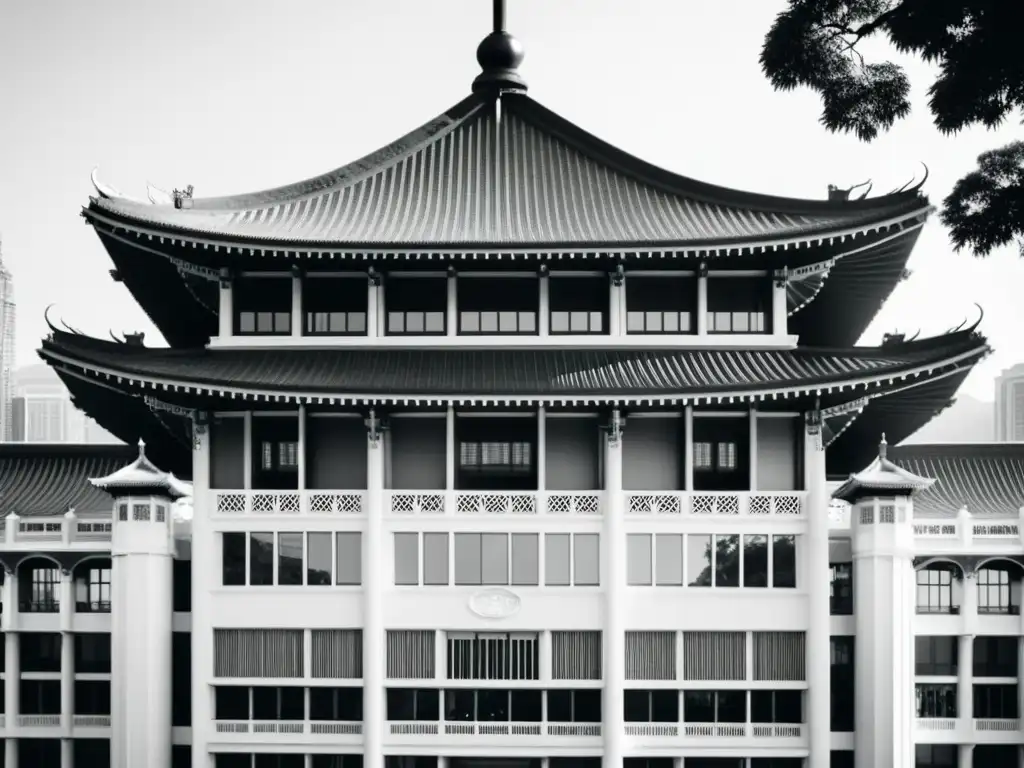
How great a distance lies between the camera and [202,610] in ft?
84.9

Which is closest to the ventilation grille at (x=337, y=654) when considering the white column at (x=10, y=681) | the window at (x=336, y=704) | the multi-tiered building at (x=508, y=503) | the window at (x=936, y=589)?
the multi-tiered building at (x=508, y=503)

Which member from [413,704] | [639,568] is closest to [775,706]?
[639,568]

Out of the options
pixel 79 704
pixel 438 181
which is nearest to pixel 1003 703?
pixel 438 181

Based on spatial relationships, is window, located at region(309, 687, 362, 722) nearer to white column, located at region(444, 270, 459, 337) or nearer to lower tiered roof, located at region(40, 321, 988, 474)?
lower tiered roof, located at region(40, 321, 988, 474)

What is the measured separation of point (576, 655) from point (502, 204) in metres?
11.2

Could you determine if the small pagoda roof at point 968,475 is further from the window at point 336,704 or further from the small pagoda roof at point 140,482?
the small pagoda roof at point 140,482

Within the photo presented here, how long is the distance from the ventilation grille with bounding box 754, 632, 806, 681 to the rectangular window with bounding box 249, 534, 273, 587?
11346mm

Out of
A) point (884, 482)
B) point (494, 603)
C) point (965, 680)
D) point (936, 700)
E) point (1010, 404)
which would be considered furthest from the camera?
point (1010, 404)

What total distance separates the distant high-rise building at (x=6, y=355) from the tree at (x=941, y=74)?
84127 millimetres

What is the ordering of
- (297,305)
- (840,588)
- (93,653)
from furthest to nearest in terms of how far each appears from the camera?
(93,653)
(840,588)
(297,305)

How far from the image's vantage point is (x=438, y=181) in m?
29.4

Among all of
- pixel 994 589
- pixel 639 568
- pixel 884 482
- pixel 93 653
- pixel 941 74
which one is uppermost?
pixel 941 74

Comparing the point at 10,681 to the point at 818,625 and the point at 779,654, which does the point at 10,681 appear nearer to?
the point at 779,654

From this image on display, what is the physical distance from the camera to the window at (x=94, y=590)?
29.2 m
